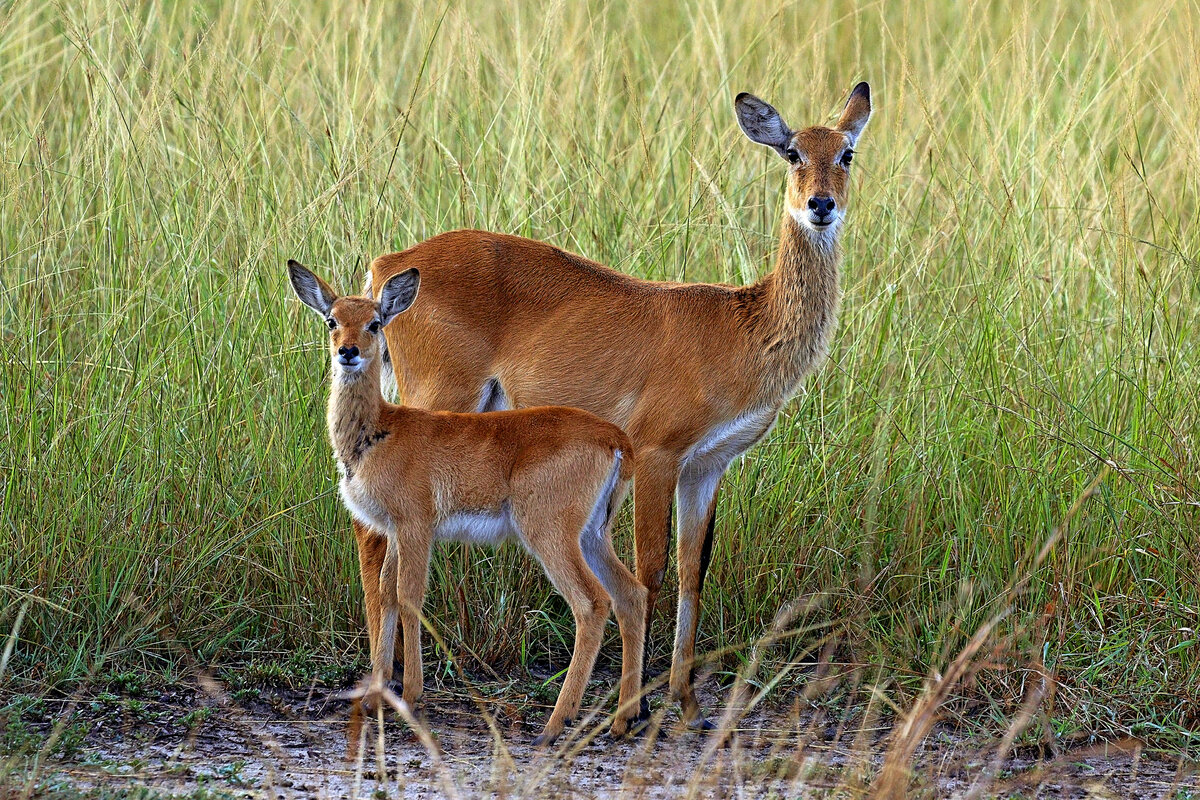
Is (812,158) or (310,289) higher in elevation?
(812,158)

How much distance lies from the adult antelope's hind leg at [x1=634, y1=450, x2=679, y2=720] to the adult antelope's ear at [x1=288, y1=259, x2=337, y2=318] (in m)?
1.18

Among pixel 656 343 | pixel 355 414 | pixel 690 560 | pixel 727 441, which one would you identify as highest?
pixel 656 343

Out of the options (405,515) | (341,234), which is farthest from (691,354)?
(341,234)

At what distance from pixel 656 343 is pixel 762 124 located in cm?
92

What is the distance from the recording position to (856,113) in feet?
18.2

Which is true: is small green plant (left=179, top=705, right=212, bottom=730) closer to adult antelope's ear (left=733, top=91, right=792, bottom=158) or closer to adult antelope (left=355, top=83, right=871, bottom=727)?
adult antelope (left=355, top=83, right=871, bottom=727)

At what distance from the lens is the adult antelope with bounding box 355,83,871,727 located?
512 centimetres

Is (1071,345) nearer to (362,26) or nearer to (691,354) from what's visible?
(691,354)

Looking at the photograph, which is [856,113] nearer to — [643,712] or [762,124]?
[762,124]

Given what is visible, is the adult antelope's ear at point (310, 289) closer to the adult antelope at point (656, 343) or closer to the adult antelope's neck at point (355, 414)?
the adult antelope's neck at point (355, 414)

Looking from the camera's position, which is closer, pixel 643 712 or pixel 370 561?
pixel 643 712

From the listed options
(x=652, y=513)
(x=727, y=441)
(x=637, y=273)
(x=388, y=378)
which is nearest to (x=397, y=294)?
(x=388, y=378)

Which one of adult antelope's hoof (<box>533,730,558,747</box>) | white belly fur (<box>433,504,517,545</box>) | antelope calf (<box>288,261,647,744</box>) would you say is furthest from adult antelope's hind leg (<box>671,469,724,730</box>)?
white belly fur (<box>433,504,517,545</box>)

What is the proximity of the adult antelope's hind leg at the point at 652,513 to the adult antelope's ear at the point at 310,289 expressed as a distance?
1.18 m
